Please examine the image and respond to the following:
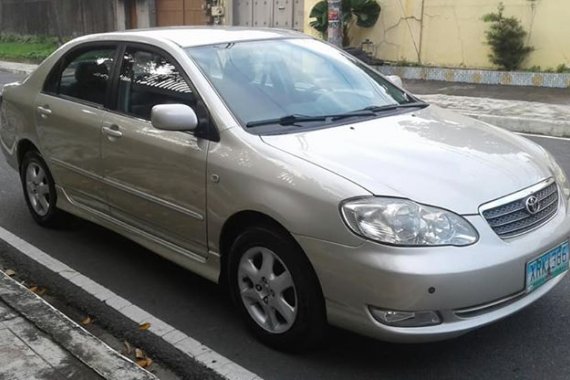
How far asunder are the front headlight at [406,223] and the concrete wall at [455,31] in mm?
11021

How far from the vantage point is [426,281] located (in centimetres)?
282

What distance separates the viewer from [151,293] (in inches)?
168

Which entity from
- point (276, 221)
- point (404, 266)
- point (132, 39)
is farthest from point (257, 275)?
point (132, 39)

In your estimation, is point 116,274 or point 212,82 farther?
point 116,274

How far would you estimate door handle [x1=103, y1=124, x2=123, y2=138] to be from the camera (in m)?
4.24

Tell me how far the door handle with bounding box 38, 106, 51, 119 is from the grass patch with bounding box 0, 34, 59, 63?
708 inches

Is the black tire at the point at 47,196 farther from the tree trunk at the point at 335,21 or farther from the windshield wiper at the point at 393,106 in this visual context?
the tree trunk at the point at 335,21

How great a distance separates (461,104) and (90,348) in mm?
9058

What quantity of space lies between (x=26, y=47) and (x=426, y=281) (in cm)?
2649

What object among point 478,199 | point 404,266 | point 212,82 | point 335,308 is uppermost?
point 212,82

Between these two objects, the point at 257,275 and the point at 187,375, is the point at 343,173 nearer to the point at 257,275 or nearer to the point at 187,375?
the point at 257,275

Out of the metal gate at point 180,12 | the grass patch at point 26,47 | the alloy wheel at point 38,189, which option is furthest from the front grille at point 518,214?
the grass patch at point 26,47

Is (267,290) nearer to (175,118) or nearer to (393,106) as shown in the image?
(175,118)

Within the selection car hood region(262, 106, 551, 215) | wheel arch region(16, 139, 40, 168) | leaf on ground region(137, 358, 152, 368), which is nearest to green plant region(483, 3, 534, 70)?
car hood region(262, 106, 551, 215)
